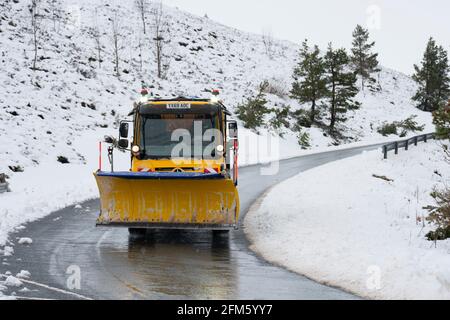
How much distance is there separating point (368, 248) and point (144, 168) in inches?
181

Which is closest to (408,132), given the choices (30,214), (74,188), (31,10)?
(31,10)

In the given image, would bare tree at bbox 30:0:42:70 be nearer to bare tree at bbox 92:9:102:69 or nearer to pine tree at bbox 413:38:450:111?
bare tree at bbox 92:9:102:69

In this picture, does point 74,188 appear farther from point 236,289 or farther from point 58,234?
point 236,289

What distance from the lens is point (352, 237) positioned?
912 centimetres

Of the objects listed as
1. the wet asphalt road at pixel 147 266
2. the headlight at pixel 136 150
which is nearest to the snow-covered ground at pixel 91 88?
the wet asphalt road at pixel 147 266

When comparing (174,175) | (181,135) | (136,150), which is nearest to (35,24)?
(136,150)

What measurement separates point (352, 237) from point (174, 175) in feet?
11.1

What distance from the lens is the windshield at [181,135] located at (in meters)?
10.4

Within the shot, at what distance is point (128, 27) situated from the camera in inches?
2237

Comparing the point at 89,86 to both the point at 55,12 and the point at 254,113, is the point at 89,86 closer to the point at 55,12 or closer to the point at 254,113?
the point at 254,113

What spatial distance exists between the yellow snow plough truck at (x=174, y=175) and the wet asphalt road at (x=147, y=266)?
1.63ft

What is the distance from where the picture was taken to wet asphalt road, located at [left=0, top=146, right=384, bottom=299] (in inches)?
257

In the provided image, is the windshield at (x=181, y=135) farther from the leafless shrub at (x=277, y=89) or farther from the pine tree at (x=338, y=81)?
the leafless shrub at (x=277, y=89)
